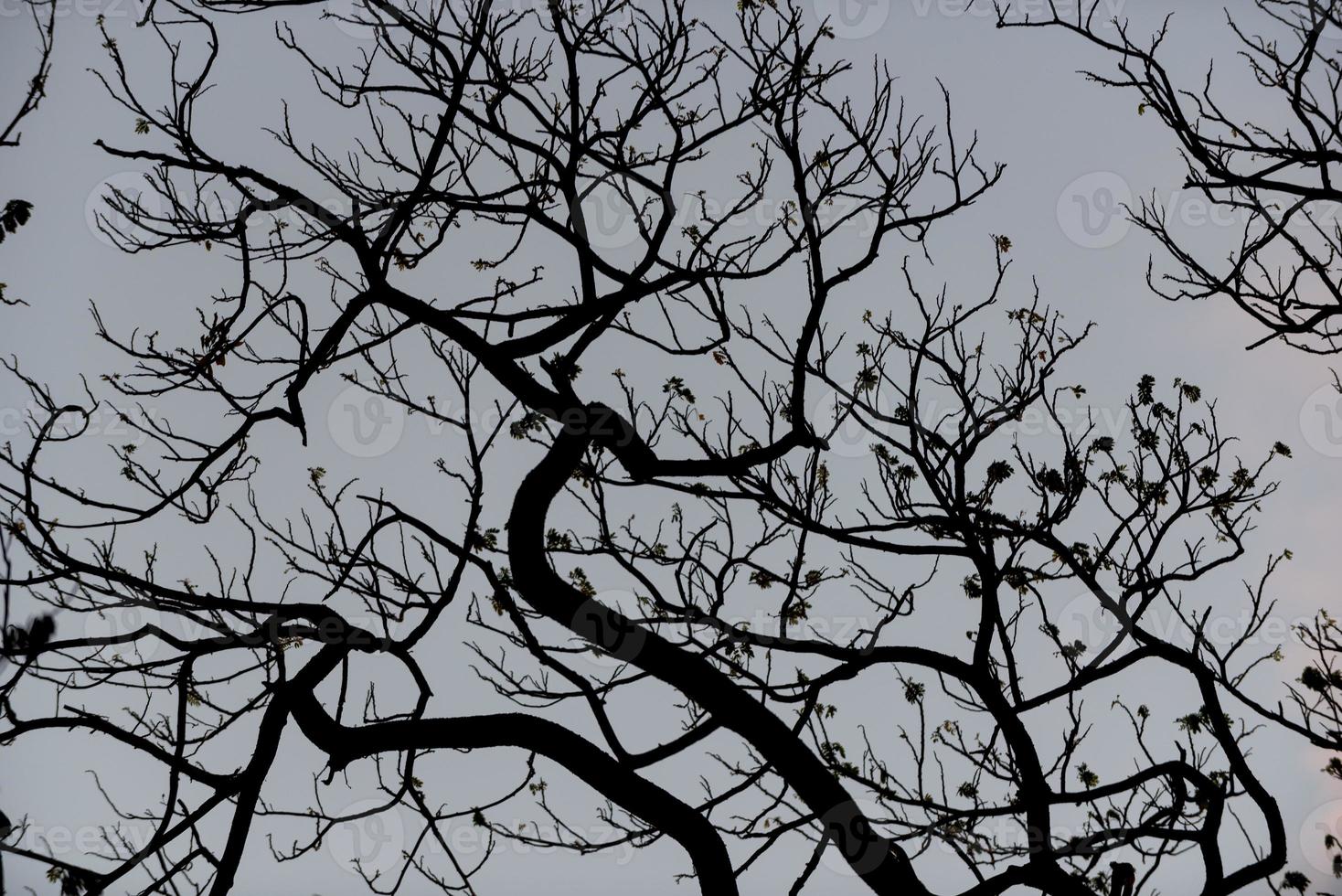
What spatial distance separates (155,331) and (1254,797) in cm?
710

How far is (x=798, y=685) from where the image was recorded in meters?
5.09

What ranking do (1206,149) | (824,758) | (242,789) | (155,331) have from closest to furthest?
1. (242,789)
2. (1206,149)
3. (155,331)
4. (824,758)

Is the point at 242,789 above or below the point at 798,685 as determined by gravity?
below

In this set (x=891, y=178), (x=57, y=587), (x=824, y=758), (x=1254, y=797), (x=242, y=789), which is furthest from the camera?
(x=824, y=758)

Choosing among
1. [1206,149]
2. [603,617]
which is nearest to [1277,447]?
[1206,149]

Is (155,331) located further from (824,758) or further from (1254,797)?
(1254,797)

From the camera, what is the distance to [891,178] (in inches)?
195

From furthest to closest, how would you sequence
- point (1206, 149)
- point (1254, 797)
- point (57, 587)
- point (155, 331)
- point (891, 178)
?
point (1254, 797), point (891, 178), point (155, 331), point (57, 587), point (1206, 149)

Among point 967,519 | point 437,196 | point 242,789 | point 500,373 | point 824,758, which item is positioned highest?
point 437,196

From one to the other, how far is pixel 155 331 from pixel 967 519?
15.9ft

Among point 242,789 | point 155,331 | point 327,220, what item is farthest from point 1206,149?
point 155,331

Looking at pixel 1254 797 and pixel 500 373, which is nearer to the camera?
pixel 500 373

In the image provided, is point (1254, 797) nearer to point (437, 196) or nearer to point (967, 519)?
point (967, 519)

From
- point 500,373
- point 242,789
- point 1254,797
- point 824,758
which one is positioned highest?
point 500,373
